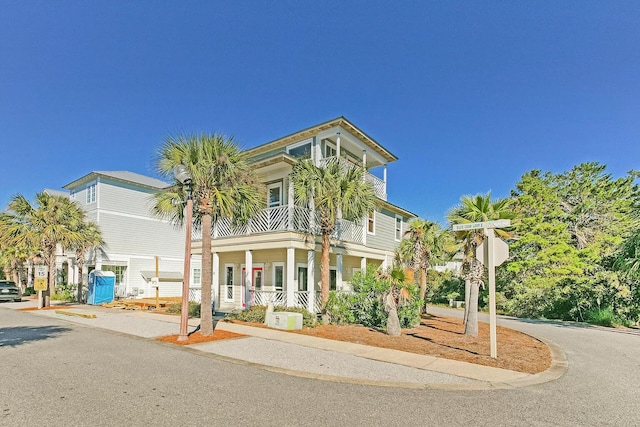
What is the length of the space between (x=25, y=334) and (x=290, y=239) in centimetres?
962

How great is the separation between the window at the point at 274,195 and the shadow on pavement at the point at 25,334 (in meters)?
9.92

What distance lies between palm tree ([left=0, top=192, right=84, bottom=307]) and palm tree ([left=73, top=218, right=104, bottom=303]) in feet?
4.27

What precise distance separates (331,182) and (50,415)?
1071cm

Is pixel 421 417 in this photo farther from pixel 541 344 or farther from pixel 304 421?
pixel 541 344

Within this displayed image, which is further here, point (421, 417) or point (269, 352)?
point (269, 352)

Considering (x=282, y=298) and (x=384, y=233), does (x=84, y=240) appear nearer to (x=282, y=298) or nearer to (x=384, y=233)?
(x=282, y=298)

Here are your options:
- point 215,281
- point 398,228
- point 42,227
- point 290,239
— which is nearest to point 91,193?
point 42,227

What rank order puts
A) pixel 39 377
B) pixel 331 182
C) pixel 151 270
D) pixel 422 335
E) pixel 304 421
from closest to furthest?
pixel 304 421 < pixel 39 377 < pixel 422 335 < pixel 331 182 < pixel 151 270

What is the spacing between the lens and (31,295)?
3162cm

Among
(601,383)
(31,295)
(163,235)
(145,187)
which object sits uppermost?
(145,187)

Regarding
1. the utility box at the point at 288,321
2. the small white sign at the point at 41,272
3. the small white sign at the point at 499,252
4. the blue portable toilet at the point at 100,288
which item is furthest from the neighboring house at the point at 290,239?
the blue portable toilet at the point at 100,288

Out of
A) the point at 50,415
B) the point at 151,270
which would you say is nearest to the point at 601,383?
the point at 50,415

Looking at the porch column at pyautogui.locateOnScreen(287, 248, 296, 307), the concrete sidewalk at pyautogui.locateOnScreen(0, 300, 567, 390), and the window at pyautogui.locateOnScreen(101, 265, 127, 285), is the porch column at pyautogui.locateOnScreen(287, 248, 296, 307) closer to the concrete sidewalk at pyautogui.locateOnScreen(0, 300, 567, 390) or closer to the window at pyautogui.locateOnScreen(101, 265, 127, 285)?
the concrete sidewalk at pyautogui.locateOnScreen(0, 300, 567, 390)

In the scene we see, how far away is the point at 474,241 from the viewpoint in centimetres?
1220
